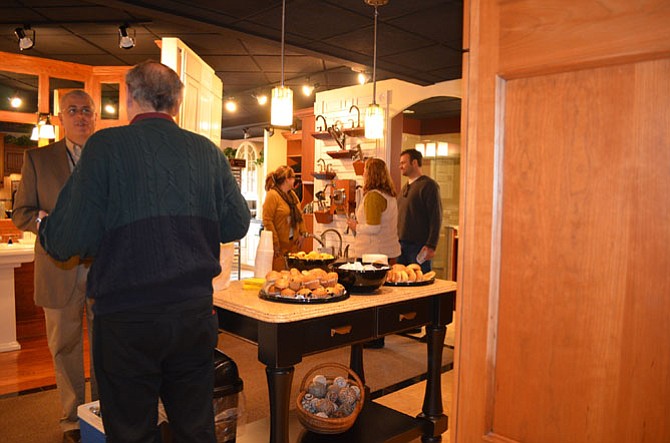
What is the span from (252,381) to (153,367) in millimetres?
2310

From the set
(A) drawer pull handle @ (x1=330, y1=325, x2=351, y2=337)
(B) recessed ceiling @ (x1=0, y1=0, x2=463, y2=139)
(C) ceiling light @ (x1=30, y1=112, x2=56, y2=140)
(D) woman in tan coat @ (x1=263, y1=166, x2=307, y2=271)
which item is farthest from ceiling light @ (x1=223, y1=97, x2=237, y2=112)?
(A) drawer pull handle @ (x1=330, y1=325, x2=351, y2=337)

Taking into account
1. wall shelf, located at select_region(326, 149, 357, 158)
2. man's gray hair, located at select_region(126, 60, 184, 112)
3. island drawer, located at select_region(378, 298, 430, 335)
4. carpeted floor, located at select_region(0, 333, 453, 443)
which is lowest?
carpeted floor, located at select_region(0, 333, 453, 443)

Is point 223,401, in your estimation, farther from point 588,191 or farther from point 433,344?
point 588,191

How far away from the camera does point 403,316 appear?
106 inches

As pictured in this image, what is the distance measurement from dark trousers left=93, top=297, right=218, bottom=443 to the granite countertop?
388 mm

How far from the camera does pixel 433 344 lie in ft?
9.68

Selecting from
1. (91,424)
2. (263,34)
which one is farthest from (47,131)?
(91,424)

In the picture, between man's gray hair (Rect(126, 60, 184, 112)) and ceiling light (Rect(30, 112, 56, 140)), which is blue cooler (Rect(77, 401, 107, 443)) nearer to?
man's gray hair (Rect(126, 60, 184, 112))

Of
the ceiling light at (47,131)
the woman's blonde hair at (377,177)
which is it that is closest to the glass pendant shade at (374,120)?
the woman's blonde hair at (377,177)

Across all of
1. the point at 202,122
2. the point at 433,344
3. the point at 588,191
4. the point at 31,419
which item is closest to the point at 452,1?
the point at 202,122

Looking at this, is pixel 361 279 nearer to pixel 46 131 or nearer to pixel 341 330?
pixel 341 330

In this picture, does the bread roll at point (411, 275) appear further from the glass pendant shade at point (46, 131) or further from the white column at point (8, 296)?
the glass pendant shade at point (46, 131)

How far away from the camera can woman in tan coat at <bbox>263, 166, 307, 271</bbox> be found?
5.12 m

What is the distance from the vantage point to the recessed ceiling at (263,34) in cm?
377
